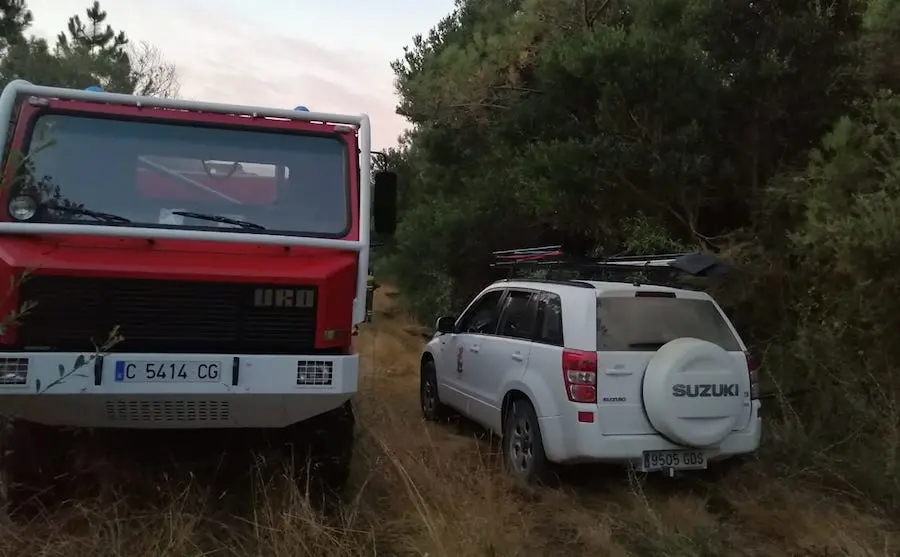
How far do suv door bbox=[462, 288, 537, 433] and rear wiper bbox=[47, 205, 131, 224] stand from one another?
3.21m

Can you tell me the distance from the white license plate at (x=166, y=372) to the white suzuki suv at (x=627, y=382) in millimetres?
2498

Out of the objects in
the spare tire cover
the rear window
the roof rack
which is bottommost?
the spare tire cover

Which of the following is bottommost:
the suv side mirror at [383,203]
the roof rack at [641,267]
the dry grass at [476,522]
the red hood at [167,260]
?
the dry grass at [476,522]

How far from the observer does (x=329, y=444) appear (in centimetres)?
531

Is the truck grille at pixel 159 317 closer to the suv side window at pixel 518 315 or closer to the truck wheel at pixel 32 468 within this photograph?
the truck wheel at pixel 32 468

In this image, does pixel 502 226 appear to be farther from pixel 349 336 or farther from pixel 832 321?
pixel 349 336

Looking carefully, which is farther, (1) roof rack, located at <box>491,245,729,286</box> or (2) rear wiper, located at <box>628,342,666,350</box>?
(1) roof rack, located at <box>491,245,729,286</box>

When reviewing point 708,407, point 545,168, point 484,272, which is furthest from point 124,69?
point 708,407

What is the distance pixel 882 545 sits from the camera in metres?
4.79

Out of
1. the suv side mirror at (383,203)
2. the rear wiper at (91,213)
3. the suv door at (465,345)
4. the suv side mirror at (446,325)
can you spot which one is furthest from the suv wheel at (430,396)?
the rear wiper at (91,213)

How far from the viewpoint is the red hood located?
14.5ft

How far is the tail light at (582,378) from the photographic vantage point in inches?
220

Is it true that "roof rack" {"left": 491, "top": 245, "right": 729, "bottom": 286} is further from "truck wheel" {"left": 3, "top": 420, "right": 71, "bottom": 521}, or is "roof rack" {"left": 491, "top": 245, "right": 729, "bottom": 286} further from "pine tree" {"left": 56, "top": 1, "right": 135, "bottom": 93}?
"pine tree" {"left": 56, "top": 1, "right": 135, "bottom": 93}

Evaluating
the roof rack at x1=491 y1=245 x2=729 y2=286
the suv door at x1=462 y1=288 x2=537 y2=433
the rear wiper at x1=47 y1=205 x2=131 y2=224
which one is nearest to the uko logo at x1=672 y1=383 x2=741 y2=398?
the roof rack at x1=491 y1=245 x2=729 y2=286
